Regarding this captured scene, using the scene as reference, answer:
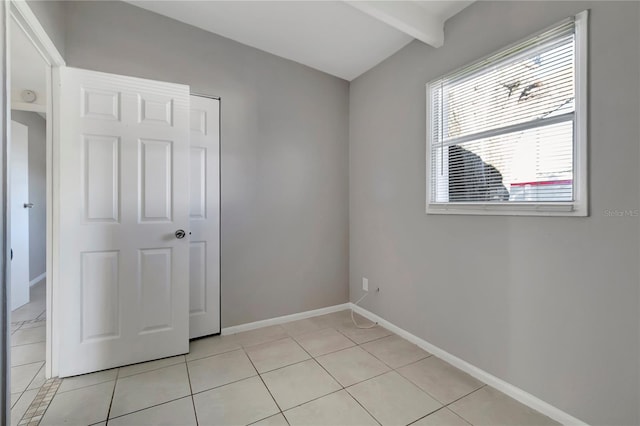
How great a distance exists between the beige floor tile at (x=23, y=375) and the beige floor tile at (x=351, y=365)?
1.90 m

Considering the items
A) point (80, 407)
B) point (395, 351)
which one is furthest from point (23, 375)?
point (395, 351)

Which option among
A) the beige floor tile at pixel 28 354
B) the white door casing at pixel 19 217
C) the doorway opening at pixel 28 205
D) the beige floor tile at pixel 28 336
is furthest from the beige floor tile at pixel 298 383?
the white door casing at pixel 19 217

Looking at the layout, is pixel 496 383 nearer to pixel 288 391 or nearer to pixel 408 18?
pixel 288 391

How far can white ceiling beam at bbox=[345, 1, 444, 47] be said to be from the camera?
1.92 m

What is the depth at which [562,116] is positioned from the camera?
1530mm

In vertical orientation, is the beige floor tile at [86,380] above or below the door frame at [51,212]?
below

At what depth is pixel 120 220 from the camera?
2045 mm

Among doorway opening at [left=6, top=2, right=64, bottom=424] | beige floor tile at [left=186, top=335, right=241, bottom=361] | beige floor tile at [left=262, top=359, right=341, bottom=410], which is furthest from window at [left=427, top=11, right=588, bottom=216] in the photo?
doorway opening at [left=6, top=2, right=64, bottom=424]

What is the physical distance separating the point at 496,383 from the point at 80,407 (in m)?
2.50

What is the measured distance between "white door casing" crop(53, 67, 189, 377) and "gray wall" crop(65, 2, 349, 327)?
A: 0.36 metres

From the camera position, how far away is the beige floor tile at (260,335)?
2463 millimetres

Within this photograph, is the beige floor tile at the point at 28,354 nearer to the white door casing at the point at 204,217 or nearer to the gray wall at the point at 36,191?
the white door casing at the point at 204,217

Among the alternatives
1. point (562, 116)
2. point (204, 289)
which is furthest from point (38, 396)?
point (562, 116)

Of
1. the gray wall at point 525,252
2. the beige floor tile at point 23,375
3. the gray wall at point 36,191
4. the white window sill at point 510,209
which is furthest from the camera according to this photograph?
the gray wall at point 36,191
